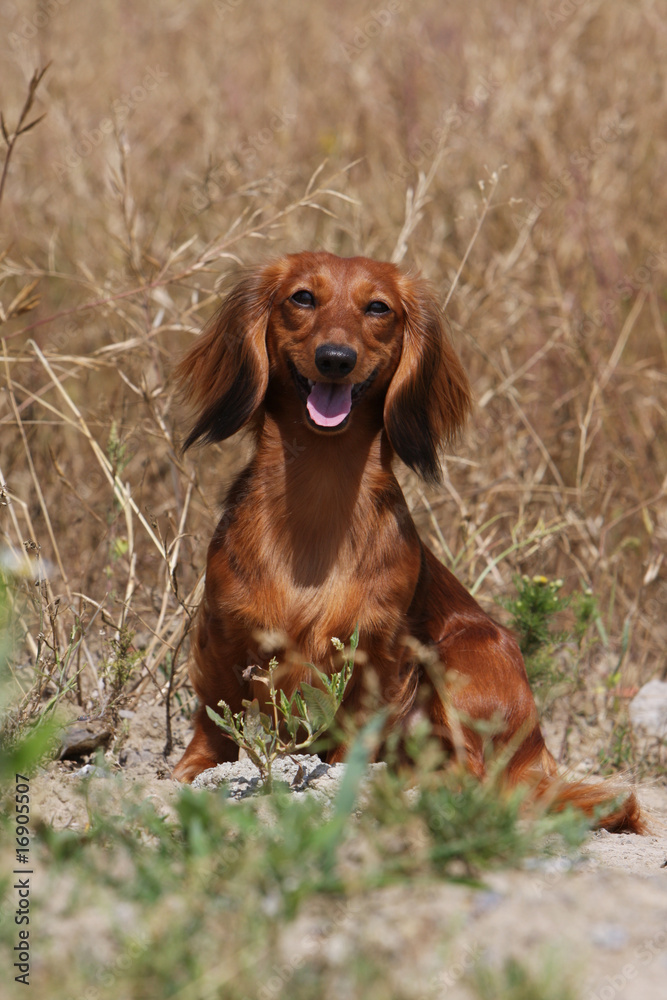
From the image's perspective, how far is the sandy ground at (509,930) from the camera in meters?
1.70

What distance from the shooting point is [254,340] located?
11.3ft

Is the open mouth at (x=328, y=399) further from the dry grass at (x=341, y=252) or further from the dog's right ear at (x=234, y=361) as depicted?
the dry grass at (x=341, y=252)

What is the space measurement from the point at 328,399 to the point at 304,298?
0.37m

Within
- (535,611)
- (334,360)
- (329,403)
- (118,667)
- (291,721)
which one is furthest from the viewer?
(535,611)

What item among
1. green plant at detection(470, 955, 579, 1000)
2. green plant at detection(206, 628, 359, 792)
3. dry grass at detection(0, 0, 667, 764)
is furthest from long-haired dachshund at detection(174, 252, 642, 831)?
green plant at detection(470, 955, 579, 1000)

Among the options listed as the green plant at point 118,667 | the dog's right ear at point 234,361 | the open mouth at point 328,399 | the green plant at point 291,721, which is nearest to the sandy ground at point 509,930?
the green plant at point 291,721

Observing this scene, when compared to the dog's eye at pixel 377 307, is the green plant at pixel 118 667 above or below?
below

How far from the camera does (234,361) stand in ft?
11.3

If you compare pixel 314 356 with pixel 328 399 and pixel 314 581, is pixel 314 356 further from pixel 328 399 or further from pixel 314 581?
pixel 314 581

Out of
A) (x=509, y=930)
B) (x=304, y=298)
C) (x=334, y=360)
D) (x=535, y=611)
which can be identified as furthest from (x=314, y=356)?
(x=509, y=930)

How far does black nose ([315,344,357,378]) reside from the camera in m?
3.08

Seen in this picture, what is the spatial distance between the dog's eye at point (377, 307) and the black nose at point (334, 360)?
319 millimetres

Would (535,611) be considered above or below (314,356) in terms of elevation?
below

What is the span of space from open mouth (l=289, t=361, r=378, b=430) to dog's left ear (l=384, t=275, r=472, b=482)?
17 centimetres
